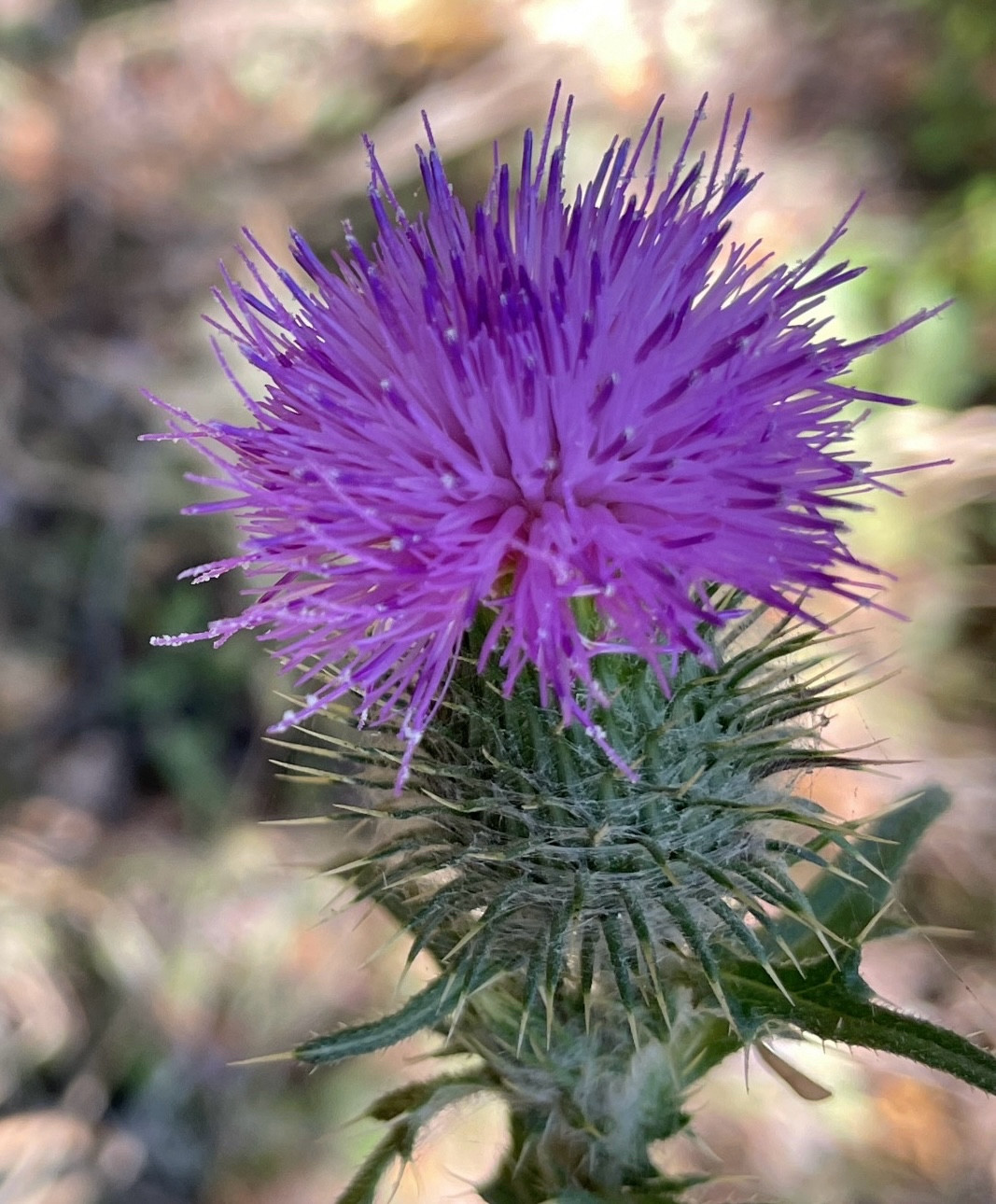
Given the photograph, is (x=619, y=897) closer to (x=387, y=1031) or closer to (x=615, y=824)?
(x=615, y=824)

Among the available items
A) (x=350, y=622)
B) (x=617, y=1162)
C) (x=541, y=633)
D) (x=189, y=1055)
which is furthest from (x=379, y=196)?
(x=189, y=1055)

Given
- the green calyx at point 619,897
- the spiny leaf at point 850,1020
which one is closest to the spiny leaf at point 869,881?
the green calyx at point 619,897

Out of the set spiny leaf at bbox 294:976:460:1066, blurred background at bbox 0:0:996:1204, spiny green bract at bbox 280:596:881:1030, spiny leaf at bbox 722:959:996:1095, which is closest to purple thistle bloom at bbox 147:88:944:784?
spiny green bract at bbox 280:596:881:1030

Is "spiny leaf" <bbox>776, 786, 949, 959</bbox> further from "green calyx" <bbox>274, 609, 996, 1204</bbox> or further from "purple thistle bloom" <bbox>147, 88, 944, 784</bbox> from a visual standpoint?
"purple thistle bloom" <bbox>147, 88, 944, 784</bbox>

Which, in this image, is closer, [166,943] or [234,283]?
[234,283]

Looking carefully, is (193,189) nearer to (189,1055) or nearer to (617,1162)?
(189,1055)

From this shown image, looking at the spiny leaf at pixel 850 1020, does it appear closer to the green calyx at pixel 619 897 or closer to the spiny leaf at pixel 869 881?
the green calyx at pixel 619 897
